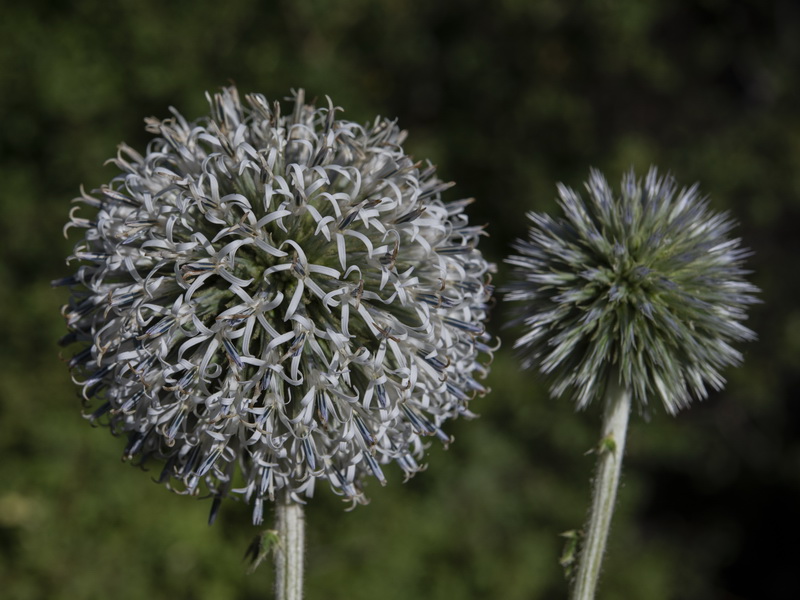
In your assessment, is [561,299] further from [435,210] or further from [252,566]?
[252,566]

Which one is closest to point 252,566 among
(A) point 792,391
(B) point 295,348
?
(B) point 295,348

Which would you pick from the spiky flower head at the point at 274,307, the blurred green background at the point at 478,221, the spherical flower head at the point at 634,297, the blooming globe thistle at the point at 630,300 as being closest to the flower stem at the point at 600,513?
the blooming globe thistle at the point at 630,300

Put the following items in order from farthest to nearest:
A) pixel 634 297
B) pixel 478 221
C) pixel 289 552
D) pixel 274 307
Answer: pixel 478 221 < pixel 634 297 < pixel 289 552 < pixel 274 307

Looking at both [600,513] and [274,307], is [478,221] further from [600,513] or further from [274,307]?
[274,307]

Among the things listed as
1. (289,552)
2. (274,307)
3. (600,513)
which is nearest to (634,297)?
(600,513)

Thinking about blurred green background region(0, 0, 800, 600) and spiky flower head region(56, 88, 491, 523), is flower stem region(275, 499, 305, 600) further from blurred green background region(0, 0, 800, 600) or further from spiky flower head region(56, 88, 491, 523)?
blurred green background region(0, 0, 800, 600)
